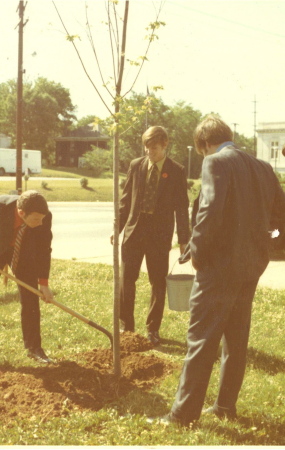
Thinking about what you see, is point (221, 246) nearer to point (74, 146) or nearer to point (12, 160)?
point (12, 160)

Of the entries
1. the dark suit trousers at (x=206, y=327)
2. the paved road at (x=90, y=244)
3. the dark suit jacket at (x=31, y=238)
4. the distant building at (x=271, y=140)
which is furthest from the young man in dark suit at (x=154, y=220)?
the distant building at (x=271, y=140)

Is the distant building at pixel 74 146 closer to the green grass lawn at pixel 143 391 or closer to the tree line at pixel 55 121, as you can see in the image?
the tree line at pixel 55 121

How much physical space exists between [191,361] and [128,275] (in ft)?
7.65

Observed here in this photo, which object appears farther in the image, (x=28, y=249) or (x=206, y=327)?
(x=28, y=249)

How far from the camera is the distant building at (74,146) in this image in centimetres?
9044

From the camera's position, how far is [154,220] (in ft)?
19.2

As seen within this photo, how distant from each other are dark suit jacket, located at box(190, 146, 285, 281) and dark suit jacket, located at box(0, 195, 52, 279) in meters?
1.79

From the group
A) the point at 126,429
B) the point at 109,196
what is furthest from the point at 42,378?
the point at 109,196

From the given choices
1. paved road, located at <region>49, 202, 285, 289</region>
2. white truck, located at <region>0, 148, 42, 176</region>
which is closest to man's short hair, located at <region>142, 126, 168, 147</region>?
paved road, located at <region>49, 202, 285, 289</region>

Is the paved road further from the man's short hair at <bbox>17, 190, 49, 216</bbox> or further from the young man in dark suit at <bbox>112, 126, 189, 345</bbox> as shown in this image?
the man's short hair at <bbox>17, 190, 49, 216</bbox>

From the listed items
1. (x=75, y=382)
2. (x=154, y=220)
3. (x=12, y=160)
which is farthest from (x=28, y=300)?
(x=12, y=160)

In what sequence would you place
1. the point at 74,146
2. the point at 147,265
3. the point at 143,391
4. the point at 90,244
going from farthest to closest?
the point at 74,146, the point at 90,244, the point at 147,265, the point at 143,391

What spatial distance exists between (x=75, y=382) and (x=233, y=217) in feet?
6.37

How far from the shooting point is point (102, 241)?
15.8 meters
